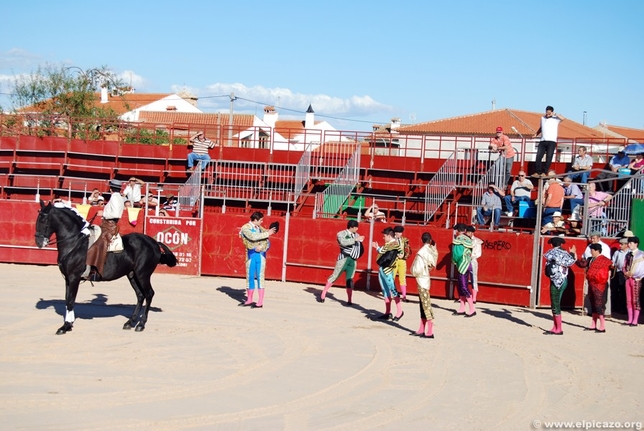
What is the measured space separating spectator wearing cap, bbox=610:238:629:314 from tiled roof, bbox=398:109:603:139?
34153 mm

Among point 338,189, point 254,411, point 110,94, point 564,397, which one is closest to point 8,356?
point 254,411

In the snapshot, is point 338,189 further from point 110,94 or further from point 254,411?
point 110,94

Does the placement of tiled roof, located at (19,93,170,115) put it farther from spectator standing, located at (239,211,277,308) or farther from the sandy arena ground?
the sandy arena ground

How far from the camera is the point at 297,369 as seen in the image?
38.5 ft

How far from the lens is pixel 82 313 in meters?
15.6

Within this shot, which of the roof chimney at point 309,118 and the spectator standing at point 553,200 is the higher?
the roof chimney at point 309,118

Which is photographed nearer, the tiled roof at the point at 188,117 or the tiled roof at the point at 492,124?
the tiled roof at the point at 492,124

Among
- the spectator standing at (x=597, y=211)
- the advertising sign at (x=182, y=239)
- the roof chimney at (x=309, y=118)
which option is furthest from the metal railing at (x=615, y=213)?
the roof chimney at (x=309, y=118)

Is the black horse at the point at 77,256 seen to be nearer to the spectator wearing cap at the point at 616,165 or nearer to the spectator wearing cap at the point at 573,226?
the spectator wearing cap at the point at 573,226

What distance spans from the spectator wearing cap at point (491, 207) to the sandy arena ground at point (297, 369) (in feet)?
15.0

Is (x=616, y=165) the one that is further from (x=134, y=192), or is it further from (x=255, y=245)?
(x=134, y=192)

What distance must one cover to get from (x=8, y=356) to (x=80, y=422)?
3.61 metres

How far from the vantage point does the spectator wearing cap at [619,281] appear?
17.0m

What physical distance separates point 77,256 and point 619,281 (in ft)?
35.5
